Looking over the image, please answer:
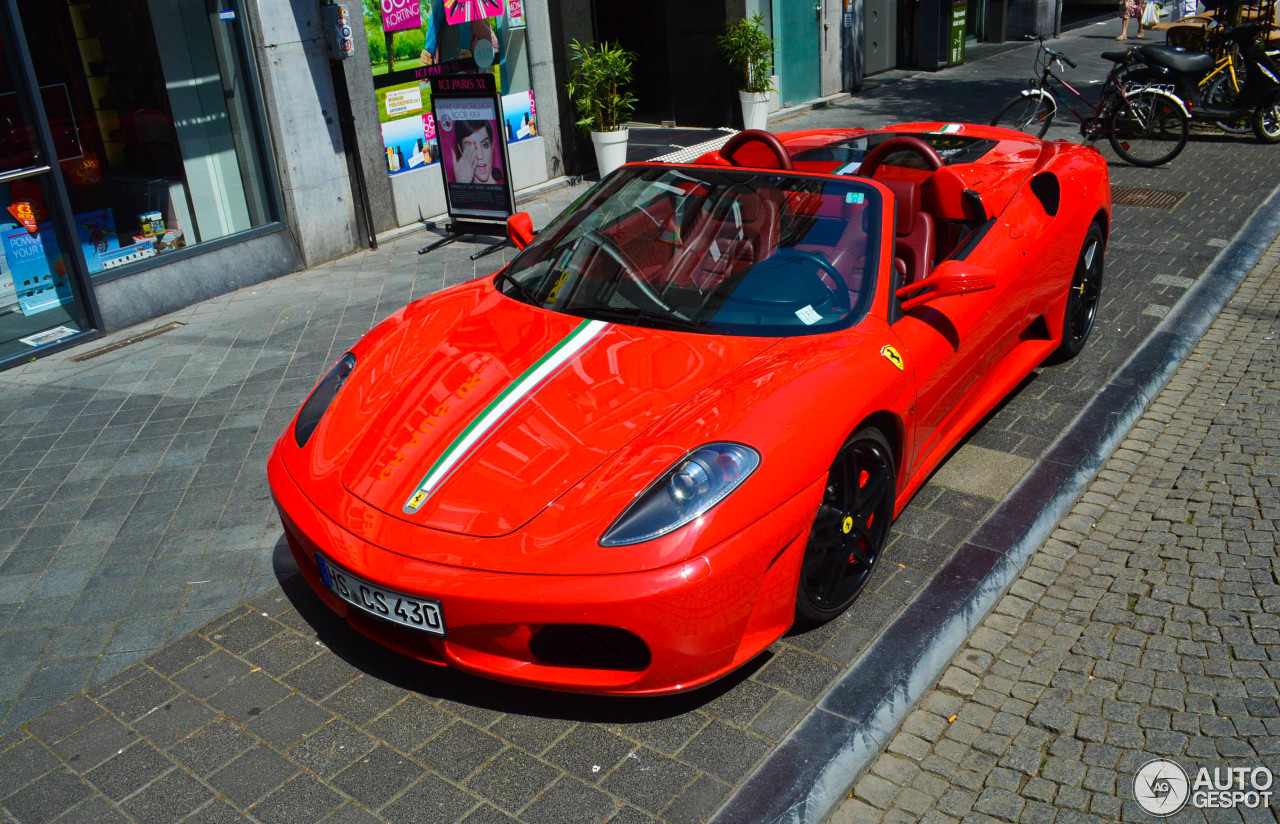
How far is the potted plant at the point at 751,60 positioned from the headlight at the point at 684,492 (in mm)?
10994

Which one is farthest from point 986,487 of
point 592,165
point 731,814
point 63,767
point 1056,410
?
point 592,165

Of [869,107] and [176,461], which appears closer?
[176,461]

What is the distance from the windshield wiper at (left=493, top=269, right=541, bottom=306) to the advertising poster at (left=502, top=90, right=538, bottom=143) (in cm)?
703

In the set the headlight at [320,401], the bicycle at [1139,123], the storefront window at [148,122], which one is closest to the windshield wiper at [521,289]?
the headlight at [320,401]

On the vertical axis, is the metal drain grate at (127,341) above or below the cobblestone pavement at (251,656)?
above

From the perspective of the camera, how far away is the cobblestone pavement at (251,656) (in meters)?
3.12

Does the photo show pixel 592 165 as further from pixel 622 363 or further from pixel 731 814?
pixel 731 814

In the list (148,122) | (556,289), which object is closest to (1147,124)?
(556,289)

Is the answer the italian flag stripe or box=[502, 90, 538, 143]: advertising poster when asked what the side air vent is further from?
box=[502, 90, 538, 143]: advertising poster

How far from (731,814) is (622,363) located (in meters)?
1.57

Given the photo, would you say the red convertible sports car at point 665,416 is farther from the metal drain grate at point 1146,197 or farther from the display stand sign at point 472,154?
the metal drain grate at point 1146,197

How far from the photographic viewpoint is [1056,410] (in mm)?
5461

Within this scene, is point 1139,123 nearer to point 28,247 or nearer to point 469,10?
point 469,10

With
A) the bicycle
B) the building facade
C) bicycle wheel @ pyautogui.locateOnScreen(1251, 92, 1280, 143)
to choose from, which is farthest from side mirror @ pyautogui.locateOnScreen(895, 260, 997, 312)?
bicycle wheel @ pyautogui.locateOnScreen(1251, 92, 1280, 143)
